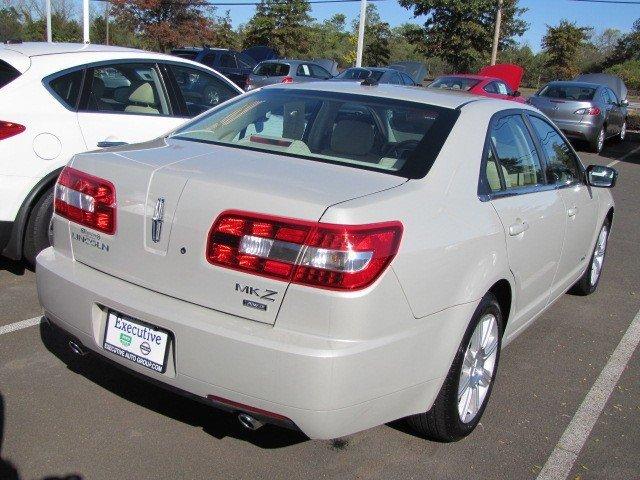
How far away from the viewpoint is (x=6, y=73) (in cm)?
480

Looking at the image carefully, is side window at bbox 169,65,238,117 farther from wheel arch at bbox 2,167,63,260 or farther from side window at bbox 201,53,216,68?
side window at bbox 201,53,216,68

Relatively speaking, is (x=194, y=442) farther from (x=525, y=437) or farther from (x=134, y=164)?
(x=525, y=437)

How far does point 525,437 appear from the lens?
3373 millimetres

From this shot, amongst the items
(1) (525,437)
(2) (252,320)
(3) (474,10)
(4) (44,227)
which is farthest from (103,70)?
(3) (474,10)

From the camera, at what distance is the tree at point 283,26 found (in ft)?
168

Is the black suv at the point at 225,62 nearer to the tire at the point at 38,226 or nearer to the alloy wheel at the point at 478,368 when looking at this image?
the tire at the point at 38,226

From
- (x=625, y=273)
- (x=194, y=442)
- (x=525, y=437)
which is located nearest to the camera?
(x=194, y=442)

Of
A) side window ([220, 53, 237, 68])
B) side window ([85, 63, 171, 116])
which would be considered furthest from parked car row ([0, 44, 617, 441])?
side window ([220, 53, 237, 68])

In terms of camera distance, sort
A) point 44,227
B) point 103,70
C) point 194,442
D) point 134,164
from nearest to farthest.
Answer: point 134,164, point 194,442, point 44,227, point 103,70

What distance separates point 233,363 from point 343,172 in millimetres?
958

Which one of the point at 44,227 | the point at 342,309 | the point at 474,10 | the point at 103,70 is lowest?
the point at 44,227

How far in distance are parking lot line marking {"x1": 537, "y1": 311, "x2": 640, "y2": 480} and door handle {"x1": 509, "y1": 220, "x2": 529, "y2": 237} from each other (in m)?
1.01

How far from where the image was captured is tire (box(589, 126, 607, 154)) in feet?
52.1

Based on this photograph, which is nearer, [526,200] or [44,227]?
[526,200]
